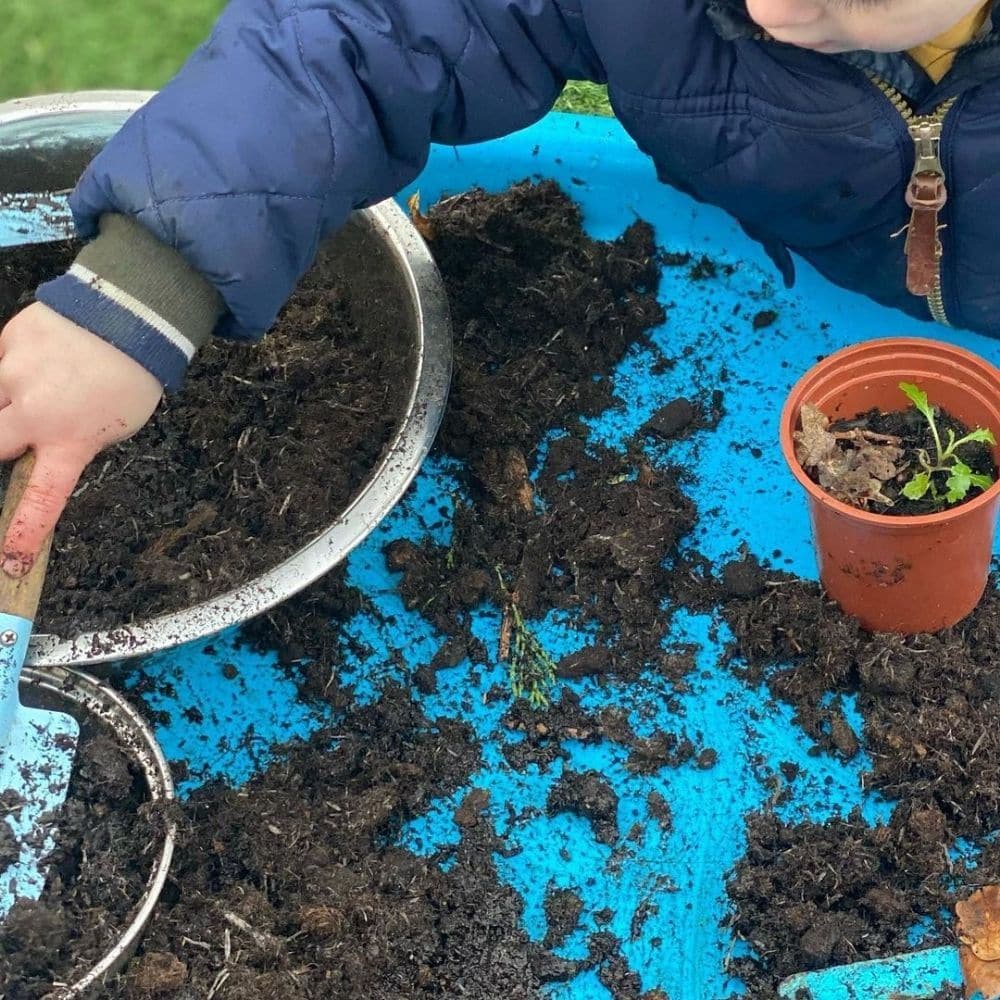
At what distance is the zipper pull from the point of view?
1561 millimetres

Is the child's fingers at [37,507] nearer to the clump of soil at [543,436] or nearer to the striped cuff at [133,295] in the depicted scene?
the striped cuff at [133,295]

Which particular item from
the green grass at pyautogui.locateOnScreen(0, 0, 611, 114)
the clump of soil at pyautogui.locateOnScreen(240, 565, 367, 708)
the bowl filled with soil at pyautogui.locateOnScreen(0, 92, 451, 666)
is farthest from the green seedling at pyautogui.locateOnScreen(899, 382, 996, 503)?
the green grass at pyautogui.locateOnScreen(0, 0, 611, 114)

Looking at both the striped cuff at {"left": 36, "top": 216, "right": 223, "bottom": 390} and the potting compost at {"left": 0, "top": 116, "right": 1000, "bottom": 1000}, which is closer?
the striped cuff at {"left": 36, "top": 216, "right": 223, "bottom": 390}

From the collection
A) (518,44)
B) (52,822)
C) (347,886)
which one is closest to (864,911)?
(347,886)

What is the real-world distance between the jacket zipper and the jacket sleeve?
0.44 m

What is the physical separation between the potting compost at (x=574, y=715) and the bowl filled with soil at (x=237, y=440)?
0.35ft

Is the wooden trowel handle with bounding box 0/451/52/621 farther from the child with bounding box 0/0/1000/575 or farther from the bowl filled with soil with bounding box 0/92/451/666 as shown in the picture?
the bowl filled with soil with bounding box 0/92/451/666

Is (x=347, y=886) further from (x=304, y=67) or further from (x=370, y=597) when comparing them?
(x=304, y=67)

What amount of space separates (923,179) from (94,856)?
1411mm

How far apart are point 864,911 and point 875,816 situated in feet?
0.51

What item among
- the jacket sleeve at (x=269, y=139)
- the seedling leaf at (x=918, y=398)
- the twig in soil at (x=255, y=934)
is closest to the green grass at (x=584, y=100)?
the jacket sleeve at (x=269, y=139)

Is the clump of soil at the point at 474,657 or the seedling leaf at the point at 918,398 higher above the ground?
the seedling leaf at the point at 918,398

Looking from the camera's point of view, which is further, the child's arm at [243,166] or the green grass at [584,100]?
the green grass at [584,100]

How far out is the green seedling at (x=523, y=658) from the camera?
185 centimetres
